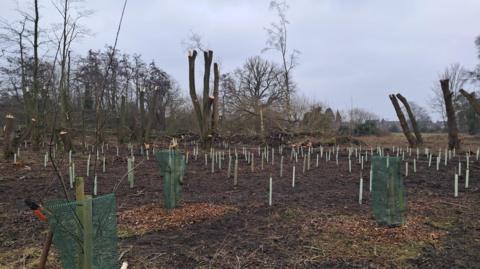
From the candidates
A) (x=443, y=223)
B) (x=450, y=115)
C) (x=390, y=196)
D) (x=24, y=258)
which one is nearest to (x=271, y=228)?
(x=390, y=196)

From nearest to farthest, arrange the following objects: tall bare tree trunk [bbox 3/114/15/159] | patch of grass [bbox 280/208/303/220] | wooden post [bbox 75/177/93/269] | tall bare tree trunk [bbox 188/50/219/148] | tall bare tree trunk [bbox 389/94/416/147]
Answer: wooden post [bbox 75/177/93/269] → patch of grass [bbox 280/208/303/220] → tall bare tree trunk [bbox 3/114/15/159] → tall bare tree trunk [bbox 188/50/219/148] → tall bare tree trunk [bbox 389/94/416/147]

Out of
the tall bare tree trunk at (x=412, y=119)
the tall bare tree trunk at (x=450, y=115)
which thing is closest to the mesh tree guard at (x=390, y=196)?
the tall bare tree trunk at (x=450, y=115)

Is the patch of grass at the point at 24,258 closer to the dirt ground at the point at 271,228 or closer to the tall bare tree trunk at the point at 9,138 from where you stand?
the dirt ground at the point at 271,228

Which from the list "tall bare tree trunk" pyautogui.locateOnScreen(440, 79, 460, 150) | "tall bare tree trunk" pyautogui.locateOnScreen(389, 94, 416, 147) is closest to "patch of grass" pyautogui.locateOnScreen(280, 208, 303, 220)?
"tall bare tree trunk" pyautogui.locateOnScreen(440, 79, 460, 150)

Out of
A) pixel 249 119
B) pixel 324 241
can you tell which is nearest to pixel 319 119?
pixel 249 119

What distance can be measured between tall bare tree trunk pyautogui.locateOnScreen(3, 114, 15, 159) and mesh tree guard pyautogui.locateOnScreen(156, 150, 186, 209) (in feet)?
29.0

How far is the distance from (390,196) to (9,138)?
12098 millimetres

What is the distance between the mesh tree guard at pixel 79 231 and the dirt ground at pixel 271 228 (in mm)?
1041

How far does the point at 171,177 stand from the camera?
19.7 feet

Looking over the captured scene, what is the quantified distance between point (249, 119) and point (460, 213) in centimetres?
2159

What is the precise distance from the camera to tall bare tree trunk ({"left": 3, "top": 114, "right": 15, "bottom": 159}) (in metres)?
12.6

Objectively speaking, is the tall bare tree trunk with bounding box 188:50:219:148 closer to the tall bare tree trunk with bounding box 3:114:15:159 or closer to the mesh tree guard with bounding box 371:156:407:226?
the tall bare tree trunk with bounding box 3:114:15:159

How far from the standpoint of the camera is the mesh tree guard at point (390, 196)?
201 inches

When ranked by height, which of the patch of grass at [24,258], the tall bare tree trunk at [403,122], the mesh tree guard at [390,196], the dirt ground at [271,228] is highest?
the tall bare tree trunk at [403,122]
